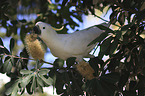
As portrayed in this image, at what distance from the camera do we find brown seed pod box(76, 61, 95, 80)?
88 cm

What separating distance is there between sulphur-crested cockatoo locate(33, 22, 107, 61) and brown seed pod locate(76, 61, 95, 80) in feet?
0.27

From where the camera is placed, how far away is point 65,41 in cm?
97

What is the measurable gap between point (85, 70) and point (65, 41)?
182 millimetres

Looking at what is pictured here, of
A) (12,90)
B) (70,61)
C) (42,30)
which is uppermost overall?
(42,30)

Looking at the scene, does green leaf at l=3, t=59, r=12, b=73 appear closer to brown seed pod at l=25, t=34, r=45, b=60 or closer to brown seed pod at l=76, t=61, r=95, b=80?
brown seed pod at l=25, t=34, r=45, b=60

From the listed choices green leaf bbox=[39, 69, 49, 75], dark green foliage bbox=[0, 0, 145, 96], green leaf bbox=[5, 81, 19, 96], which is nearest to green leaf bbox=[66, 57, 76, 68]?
dark green foliage bbox=[0, 0, 145, 96]

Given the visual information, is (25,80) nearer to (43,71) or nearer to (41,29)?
(43,71)

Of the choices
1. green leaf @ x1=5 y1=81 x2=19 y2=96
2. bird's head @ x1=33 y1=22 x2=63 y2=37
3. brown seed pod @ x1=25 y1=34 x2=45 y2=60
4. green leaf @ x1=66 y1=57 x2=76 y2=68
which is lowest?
green leaf @ x1=5 y1=81 x2=19 y2=96

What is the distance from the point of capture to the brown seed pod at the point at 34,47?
936 mm

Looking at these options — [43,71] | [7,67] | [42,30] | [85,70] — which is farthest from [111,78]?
[7,67]

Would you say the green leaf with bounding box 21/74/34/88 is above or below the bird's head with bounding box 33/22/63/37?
below

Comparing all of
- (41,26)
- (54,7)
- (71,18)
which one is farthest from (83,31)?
(54,7)

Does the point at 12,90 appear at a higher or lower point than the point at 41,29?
lower

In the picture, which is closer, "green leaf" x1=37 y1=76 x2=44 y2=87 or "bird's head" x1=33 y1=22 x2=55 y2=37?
"green leaf" x1=37 y1=76 x2=44 y2=87
